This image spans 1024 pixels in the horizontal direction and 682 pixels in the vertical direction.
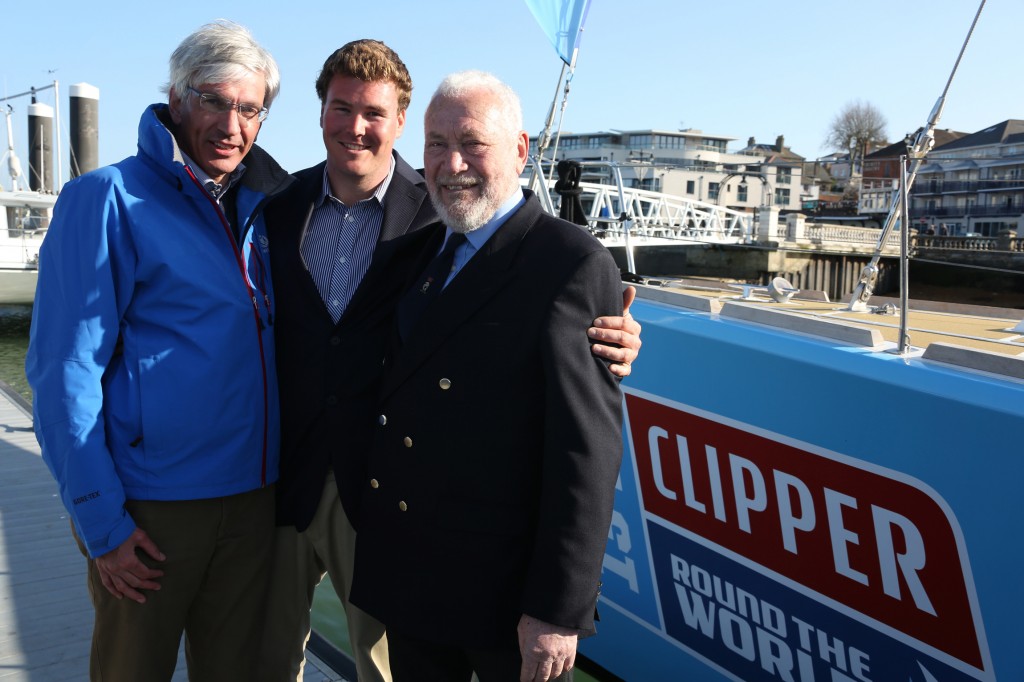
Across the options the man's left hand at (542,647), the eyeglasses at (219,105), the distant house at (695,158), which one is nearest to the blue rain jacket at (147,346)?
the eyeglasses at (219,105)

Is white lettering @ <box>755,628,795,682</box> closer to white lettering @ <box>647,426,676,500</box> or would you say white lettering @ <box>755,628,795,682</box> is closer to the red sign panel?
the red sign panel

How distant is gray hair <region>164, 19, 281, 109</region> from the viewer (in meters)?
1.96

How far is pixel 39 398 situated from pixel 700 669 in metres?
2.15

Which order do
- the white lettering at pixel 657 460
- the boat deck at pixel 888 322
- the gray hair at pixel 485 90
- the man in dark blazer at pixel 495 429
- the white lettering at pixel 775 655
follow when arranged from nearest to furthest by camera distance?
1. the man in dark blazer at pixel 495 429
2. the gray hair at pixel 485 90
3. the boat deck at pixel 888 322
4. the white lettering at pixel 775 655
5. the white lettering at pixel 657 460

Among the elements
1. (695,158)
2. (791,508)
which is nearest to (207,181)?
(791,508)

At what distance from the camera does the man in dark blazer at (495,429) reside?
1.62m

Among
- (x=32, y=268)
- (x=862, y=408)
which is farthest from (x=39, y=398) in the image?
(x=32, y=268)

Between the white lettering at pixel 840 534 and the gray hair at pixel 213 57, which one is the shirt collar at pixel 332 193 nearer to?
the gray hair at pixel 213 57

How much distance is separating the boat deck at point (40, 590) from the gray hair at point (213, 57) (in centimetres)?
219

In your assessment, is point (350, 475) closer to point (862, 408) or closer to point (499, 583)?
point (499, 583)

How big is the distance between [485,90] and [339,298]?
2.30 ft

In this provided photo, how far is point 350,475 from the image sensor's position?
2098 mm

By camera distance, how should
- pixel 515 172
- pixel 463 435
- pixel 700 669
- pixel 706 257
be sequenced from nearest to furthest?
pixel 463 435 < pixel 515 172 < pixel 700 669 < pixel 706 257

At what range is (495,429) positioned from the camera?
171cm
